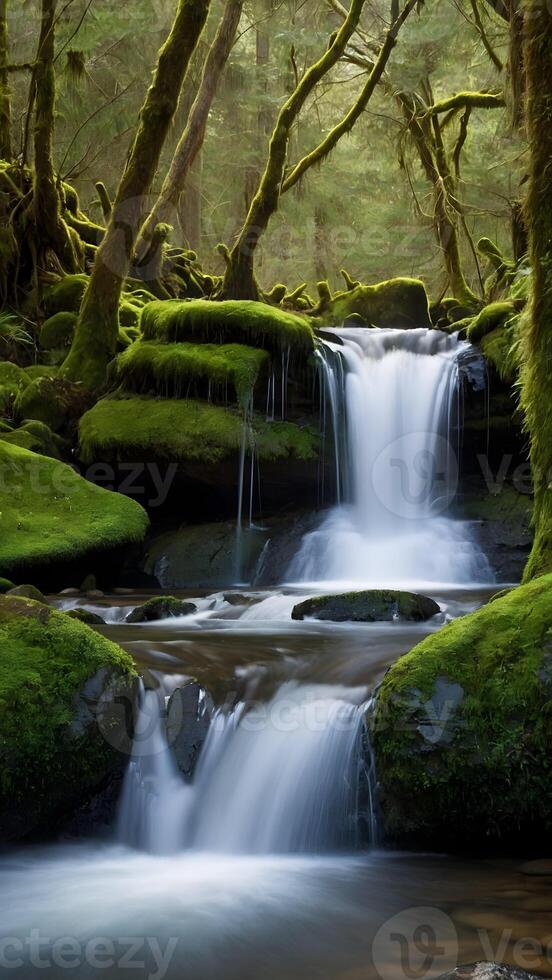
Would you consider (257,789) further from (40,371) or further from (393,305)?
(393,305)

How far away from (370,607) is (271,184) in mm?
8045

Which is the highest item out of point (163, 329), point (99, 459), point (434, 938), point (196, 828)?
point (163, 329)

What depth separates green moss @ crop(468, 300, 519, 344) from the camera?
1160cm

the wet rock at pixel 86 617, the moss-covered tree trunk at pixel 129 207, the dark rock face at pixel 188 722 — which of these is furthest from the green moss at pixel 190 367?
the dark rock face at pixel 188 722

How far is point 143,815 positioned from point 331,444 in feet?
24.9

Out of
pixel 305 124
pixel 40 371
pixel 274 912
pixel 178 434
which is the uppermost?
pixel 305 124

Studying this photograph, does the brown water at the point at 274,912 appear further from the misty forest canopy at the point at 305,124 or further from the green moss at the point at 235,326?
the misty forest canopy at the point at 305,124

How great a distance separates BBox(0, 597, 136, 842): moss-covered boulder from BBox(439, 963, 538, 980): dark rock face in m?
2.04

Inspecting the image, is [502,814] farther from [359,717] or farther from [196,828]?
[196,828]

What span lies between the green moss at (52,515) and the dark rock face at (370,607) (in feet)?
8.65

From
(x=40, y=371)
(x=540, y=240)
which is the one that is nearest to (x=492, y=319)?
(x=40, y=371)

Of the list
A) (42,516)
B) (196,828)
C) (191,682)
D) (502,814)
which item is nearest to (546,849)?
(502,814)

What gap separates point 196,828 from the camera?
4.21 m

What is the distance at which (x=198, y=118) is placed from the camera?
14.2 m
